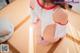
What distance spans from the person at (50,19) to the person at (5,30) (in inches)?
6.5

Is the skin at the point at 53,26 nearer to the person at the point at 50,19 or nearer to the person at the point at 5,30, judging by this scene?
the person at the point at 50,19

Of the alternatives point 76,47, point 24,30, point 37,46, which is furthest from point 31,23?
point 76,47

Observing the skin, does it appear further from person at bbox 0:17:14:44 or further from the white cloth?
person at bbox 0:17:14:44

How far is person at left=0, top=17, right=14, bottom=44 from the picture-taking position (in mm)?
773

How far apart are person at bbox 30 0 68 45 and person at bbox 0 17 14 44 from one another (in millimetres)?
164

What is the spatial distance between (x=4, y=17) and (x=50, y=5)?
35 centimetres

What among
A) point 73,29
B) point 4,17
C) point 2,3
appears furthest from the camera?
point 2,3

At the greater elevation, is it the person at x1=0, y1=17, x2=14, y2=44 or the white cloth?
the white cloth

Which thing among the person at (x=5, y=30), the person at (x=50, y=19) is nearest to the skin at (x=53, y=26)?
the person at (x=50, y=19)

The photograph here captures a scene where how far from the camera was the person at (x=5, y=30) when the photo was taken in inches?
30.4

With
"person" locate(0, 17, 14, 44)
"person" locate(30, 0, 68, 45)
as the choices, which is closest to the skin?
"person" locate(30, 0, 68, 45)

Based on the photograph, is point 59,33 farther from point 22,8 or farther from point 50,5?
point 22,8

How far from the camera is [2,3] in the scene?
1.08 metres

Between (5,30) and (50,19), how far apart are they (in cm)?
26
